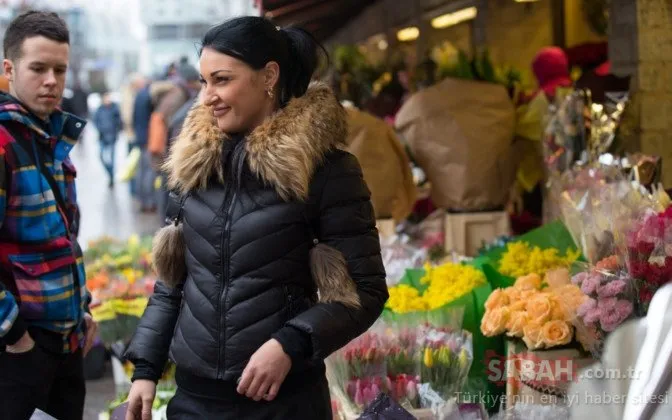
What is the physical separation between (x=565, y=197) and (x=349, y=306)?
2.58 metres

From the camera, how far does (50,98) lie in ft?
11.9

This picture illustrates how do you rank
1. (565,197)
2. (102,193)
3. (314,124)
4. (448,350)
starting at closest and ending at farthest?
(314,124), (448,350), (565,197), (102,193)

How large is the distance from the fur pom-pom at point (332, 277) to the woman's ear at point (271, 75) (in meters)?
0.43

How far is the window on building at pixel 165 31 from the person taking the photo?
2666cm

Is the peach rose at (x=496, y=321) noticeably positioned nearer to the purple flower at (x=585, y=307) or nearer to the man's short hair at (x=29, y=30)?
the purple flower at (x=585, y=307)

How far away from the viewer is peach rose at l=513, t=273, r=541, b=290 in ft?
14.7

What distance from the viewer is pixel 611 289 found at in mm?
3598

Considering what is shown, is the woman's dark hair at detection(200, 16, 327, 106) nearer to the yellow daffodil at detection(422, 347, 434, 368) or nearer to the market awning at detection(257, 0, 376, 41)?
the yellow daffodil at detection(422, 347, 434, 368)

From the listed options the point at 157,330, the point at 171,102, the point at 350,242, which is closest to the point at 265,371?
the point at 350,242

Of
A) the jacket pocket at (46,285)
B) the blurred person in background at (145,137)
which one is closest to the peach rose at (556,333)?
the jacket pocket at (46,285)

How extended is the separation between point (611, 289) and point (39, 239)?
1.76 metres

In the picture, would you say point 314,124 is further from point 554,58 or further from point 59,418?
point 554,58

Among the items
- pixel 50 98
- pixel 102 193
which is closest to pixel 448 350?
pixel 50 98

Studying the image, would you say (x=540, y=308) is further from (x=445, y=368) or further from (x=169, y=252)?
(x=169, y=252)
